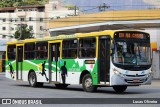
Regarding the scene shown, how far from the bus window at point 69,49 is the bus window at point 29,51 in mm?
3634

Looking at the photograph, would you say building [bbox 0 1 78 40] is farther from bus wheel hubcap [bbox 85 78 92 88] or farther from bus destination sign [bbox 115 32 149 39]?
bus destination sign [bbox 115 32 149 39]

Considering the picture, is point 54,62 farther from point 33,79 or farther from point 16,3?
point 16,3

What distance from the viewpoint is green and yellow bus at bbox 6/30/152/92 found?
2134 centimetres

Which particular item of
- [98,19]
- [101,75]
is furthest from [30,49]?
[98,19]

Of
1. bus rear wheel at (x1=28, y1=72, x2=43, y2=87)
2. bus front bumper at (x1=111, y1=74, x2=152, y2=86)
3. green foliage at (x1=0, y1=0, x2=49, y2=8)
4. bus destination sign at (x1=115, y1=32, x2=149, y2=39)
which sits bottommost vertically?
bus rear wheel at (x1=28, y1=72, x2=43, y2=87)

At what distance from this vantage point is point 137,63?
70.7ft

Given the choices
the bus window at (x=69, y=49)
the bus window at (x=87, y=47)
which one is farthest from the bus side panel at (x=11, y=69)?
the bus window at (x=87, y=47)

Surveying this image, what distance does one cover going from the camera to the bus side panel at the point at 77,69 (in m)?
22.2

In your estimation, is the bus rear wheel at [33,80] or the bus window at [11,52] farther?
the bus window at [11,52]

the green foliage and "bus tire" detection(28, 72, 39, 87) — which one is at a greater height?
the green foliage

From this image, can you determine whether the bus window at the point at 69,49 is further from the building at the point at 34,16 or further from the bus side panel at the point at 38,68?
the building at the point at 34,16

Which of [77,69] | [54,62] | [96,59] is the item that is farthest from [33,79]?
[96,59]

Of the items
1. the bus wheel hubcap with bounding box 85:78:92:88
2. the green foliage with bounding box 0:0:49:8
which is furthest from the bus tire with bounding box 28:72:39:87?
the green foliage with bounding box 0:0:49:8

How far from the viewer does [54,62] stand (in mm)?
25562
